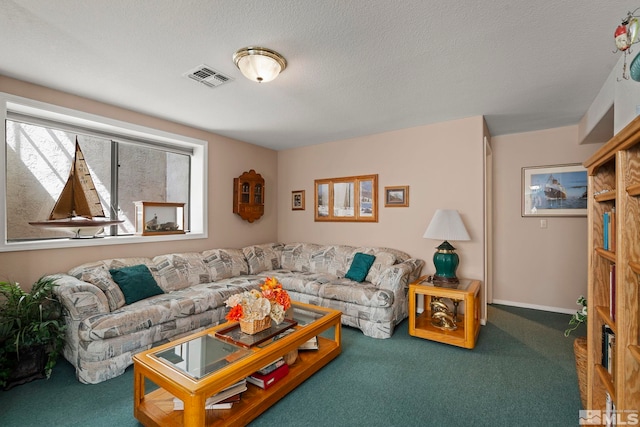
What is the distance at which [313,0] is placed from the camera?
158cm

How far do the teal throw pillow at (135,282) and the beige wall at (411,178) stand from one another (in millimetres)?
2450

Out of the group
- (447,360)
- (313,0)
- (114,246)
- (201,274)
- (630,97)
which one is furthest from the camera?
(201,274)

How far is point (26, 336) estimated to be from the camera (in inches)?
85.6

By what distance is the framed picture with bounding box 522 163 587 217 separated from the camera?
12.1 ft

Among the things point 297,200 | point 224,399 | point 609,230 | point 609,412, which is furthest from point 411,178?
point 224,399

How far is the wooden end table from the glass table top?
5.30 feet

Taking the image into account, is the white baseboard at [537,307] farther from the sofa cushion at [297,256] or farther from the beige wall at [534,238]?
the sofa cushion at [297,256]

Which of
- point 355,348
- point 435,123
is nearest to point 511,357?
point 355,348

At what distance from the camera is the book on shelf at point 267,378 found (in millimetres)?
1962

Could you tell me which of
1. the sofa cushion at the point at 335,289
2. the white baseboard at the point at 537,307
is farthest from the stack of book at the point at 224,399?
the white baseboard at the point at 537,307

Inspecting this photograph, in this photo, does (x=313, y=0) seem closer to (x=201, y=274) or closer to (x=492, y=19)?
(x=492, y=19)

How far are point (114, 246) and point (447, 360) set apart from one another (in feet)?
11.6

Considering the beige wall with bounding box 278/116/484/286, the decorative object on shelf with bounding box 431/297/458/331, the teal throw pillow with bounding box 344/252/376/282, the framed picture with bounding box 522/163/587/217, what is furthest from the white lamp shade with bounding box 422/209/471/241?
the framed picture with bounding box 522/163/587/217

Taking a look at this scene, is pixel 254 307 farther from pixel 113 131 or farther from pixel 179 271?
pixel 113 131
